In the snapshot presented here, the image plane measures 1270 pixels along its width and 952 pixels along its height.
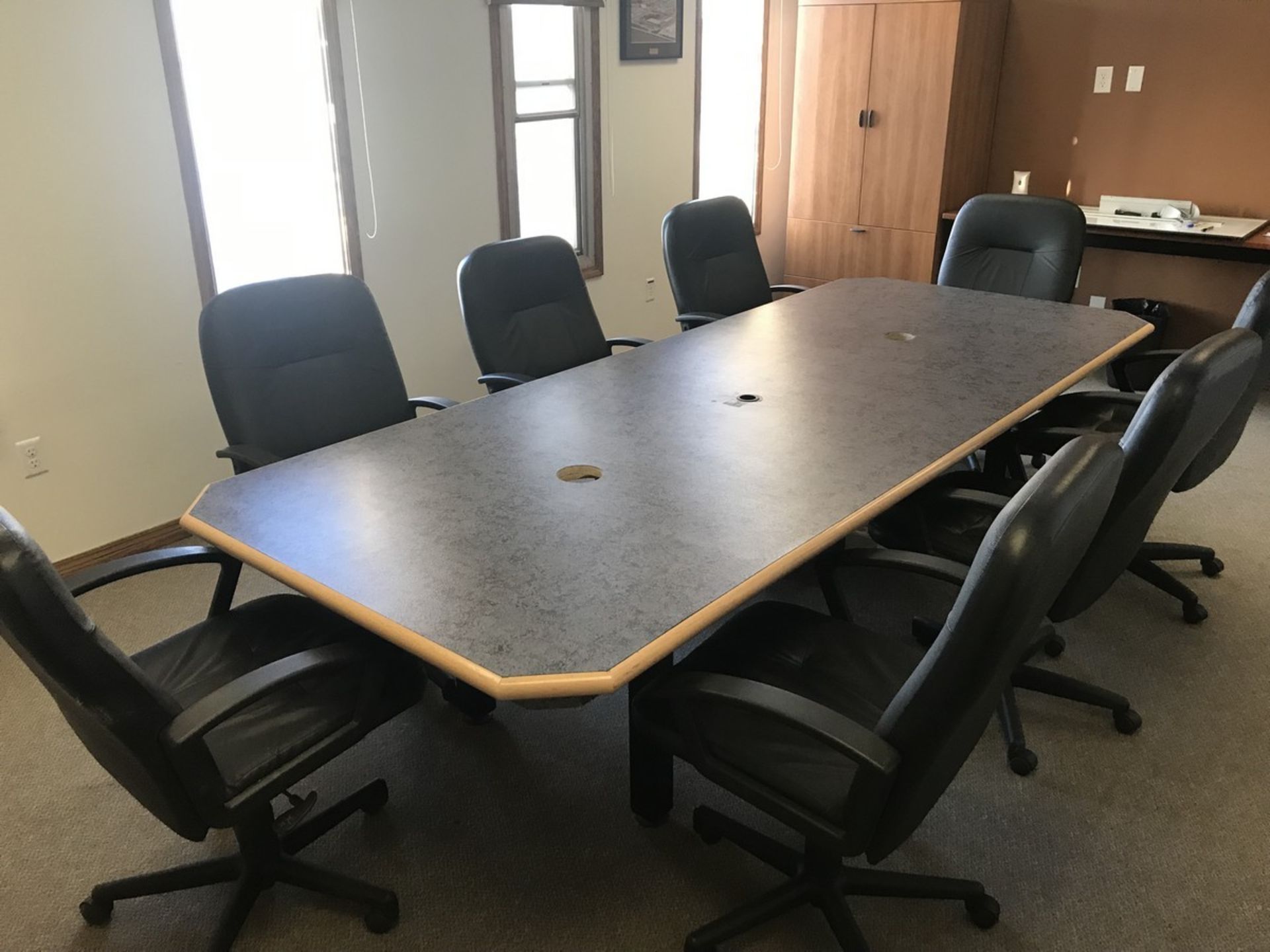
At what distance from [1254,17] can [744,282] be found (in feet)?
9.37

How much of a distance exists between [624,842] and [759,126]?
4527 millimetres

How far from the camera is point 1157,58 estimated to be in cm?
479

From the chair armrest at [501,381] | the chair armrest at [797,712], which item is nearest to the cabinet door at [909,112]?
the chair armrest at [501,381]

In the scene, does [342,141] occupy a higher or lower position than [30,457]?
higher

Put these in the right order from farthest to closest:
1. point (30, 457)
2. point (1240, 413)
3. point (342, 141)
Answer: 1. point (342, 141)
2. point (30, 457)
3. point (1240, 413)

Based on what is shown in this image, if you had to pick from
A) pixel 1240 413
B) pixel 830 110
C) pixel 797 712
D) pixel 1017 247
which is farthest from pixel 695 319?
pixel 830 110

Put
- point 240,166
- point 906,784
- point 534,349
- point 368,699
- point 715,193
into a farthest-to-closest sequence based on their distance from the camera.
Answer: point 715,193 < point 240,166 < point 534,349 < point 368,699 < point 906,784

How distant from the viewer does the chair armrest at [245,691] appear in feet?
4.68

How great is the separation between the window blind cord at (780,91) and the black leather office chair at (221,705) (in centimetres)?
451

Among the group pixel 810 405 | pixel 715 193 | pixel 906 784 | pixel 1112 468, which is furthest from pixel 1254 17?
pixel 906 784

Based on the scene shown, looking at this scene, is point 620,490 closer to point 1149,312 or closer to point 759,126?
point 1149,312

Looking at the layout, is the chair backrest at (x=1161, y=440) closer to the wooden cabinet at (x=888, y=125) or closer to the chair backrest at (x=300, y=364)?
the chair backrest at (x=300, y=364)

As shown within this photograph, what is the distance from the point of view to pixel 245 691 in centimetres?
148

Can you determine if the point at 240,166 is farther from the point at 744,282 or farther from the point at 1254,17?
the point at 1254,17
